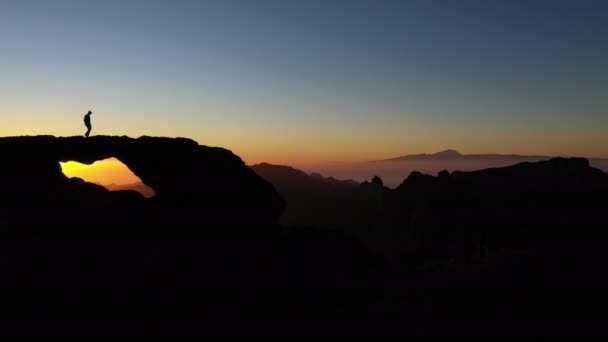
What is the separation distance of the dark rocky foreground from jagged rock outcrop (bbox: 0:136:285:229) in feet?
0.27

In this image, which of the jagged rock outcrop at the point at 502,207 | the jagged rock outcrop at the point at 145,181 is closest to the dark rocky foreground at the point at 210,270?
the jagged rock outcrop at the point at 145,181

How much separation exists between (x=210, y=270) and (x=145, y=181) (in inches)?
382

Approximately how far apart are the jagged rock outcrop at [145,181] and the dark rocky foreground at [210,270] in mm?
81

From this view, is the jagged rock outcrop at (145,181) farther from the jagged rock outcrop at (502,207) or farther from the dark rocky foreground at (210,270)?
the jagged rock outcrop at (502,207)

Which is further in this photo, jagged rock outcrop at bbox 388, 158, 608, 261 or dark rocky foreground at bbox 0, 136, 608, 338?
jagged rock outcrop at bbox 388, 158, 608, 261

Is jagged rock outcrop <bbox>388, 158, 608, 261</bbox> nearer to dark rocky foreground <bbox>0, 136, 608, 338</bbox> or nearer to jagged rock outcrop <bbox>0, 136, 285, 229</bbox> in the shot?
dark rocky foreground <bbox>0, 136, 608, 338</bbox>

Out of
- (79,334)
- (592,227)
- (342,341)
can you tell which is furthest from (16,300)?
(592,227)

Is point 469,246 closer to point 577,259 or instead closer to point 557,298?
point 577,259

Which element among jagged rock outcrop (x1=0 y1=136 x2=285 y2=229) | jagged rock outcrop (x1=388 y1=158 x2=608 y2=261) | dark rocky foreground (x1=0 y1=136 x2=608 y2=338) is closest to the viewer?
dark rocky foreground (x1=0 y1=136 x2=608 y2=338)

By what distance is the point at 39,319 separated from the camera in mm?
18703

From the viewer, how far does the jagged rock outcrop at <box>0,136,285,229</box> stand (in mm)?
26531

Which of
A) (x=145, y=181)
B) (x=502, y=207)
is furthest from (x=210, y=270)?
(x=502, y=207)

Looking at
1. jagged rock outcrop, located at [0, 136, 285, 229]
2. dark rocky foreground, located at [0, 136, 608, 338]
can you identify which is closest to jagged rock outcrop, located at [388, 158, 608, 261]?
dark rocky foreground, located at [0, 136, 608, 338]

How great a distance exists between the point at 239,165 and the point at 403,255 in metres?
30.9
